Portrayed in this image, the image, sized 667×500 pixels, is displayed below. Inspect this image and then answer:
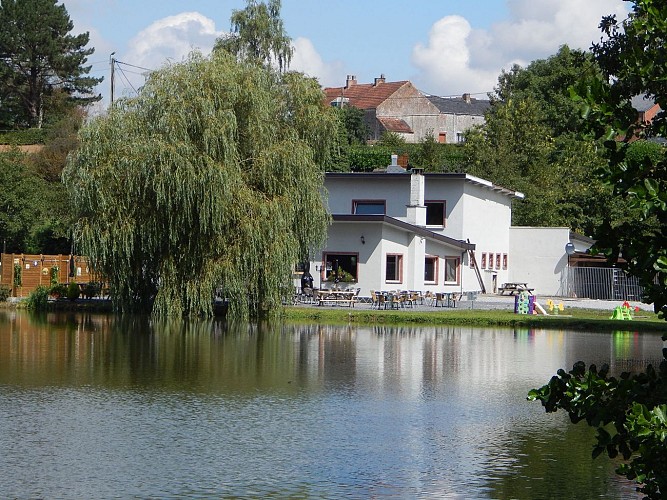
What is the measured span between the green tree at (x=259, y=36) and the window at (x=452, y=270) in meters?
15.3

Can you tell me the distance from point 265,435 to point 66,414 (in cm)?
356

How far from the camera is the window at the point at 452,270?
167ft

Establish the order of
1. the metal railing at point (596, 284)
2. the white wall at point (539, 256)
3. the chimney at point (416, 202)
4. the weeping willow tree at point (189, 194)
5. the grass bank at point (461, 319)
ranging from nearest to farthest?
1. the weeping willow tree at point (189, 194)
2. the grass bank at point (461, 319)
3. the chimney at point (416, 202)
4. the metal railing at point (596, 284)
5. the white wall at point (539, 256)

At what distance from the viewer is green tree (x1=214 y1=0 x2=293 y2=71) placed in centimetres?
5775

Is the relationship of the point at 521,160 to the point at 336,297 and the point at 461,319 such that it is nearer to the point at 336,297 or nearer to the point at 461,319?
the point at 336,297

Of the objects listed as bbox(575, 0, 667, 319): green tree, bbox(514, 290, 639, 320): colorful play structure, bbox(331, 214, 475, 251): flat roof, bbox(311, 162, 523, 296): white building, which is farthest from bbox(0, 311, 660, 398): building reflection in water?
bbox(575, 0, 667, 319): green tree

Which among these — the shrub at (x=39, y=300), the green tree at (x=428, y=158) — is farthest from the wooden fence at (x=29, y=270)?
the green tree at (x=428, y=158)

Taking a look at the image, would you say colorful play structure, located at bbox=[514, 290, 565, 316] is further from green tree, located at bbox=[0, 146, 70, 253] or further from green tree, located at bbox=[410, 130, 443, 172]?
green tree, located at bbox=[410, 130, 443, 172]

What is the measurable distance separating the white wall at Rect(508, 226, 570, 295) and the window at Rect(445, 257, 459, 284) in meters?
7.23

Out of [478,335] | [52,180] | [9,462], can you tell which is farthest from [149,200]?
[52,180]

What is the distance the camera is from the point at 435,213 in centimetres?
5241

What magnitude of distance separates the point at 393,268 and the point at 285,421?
30008 millimetres

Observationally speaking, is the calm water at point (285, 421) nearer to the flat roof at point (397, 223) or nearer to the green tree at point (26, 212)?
the flat roof at point (397, 223)

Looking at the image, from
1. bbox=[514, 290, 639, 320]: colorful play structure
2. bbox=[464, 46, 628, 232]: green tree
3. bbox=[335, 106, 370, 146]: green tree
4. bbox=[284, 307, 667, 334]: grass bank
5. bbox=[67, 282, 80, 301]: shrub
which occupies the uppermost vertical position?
bbox=[335, 106, 370, 146]: green tree
